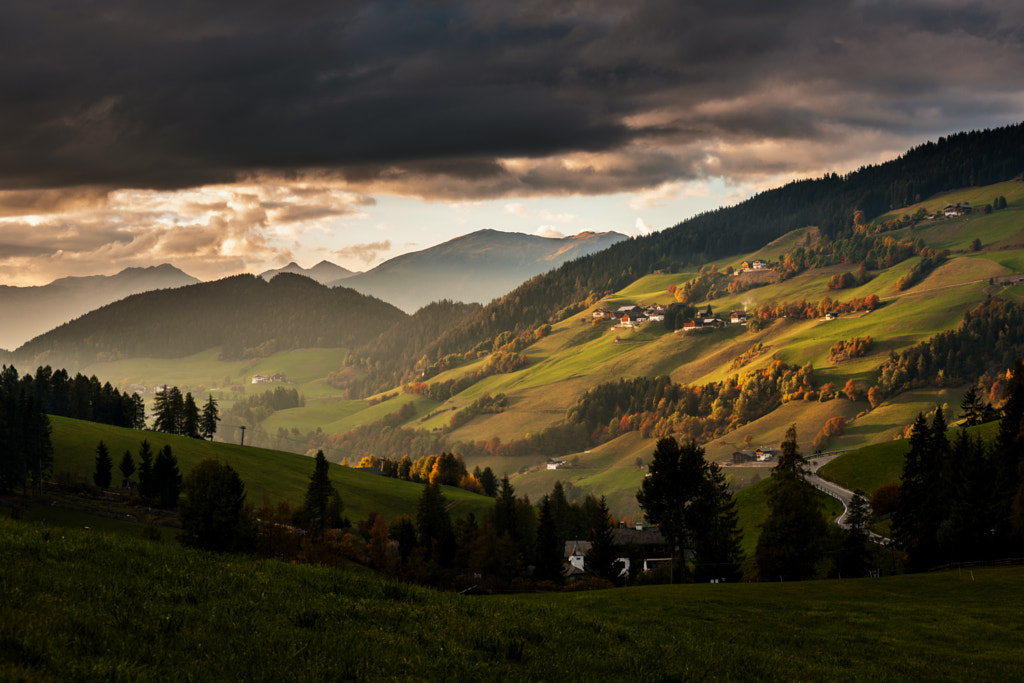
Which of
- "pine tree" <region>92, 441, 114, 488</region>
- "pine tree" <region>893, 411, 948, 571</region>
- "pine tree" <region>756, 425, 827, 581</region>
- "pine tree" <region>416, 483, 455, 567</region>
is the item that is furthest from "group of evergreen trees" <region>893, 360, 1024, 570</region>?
"pine tree" <region>92, 441, 114, 488</region>

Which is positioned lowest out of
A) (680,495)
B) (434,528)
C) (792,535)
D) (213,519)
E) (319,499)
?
(434,528)

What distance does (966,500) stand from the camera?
70625 mm

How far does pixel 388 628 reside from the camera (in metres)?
13.2

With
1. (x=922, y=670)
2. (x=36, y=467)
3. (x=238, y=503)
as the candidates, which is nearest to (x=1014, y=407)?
(x=922, y=670)

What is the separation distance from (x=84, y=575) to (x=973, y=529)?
255ft

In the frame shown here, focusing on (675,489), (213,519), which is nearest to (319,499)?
(213,519)

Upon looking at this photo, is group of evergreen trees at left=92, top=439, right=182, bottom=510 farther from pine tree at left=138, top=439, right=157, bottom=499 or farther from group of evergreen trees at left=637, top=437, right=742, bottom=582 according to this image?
group of evergreen trees at left=637, top=437, right=742, bottom=582

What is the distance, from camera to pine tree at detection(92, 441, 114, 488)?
13338cm

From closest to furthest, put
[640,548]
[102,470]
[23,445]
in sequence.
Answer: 1. [23,445]
2. [102,470]
3. [640,548]

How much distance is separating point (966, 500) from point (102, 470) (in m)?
133

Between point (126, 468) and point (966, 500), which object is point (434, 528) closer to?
point (126, 468)

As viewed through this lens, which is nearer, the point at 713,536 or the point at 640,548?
the point at 713,536

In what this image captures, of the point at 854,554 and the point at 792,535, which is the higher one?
the point at 792,535

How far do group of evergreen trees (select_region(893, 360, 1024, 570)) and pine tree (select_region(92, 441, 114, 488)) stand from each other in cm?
12574
